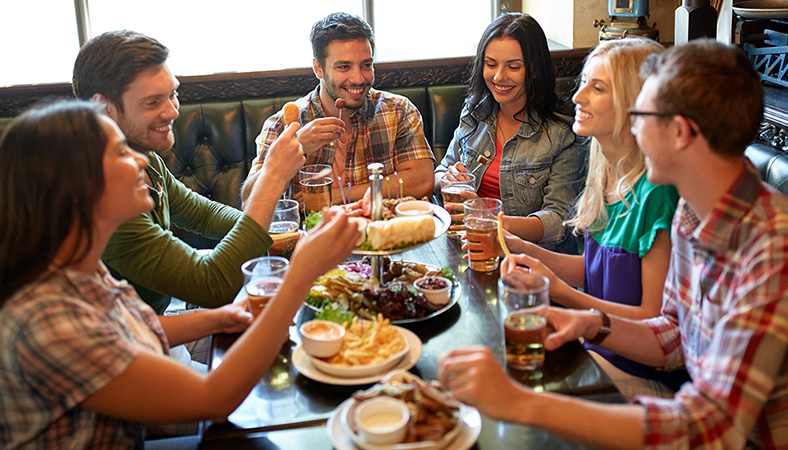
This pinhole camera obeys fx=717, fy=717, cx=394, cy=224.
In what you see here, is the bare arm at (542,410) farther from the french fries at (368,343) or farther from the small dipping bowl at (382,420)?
the french fries at (368,343)

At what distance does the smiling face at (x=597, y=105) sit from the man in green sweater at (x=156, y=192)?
0.83 m

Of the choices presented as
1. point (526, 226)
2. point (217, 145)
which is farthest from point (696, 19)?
point (217, 145)

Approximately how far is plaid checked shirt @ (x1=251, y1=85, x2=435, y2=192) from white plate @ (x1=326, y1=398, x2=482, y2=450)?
5.64 feet

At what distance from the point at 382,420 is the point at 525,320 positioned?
424mm

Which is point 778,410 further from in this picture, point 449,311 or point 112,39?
point 112,39

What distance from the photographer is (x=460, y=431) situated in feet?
4.00

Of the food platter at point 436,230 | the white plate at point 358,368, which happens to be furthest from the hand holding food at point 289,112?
the white plate at point 358,368

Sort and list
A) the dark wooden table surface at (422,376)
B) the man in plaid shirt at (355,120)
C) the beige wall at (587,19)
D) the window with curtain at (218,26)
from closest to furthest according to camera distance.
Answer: the dark wooden table surface at (422,376) → the man in plaid shirt at (355,120) → the beige wall at (587,19) → the window with curtain at (218,26)

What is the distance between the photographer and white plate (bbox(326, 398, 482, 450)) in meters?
1.19

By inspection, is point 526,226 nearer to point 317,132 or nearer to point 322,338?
point 317,132

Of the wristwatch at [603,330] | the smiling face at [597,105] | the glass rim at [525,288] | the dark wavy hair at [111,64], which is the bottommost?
the wristwatch at [603,330]

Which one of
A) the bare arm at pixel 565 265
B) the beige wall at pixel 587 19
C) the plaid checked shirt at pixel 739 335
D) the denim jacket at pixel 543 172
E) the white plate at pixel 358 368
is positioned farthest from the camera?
the beige wall at pixel 587 19

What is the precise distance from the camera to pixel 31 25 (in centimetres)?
409

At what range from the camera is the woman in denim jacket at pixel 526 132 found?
271cm
